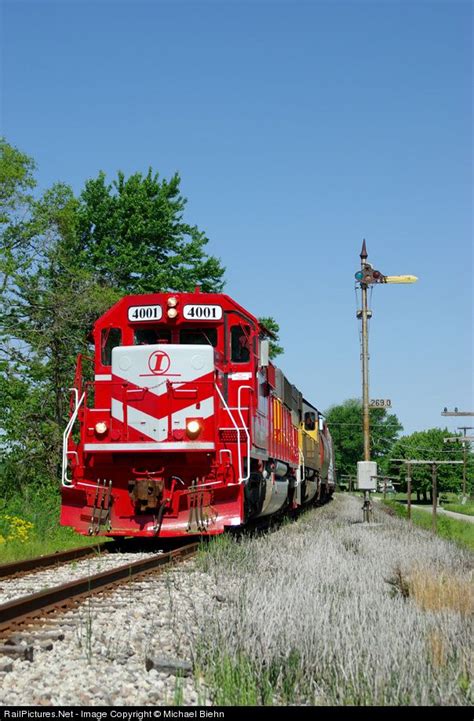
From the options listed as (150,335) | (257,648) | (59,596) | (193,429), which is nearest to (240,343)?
(150,335)

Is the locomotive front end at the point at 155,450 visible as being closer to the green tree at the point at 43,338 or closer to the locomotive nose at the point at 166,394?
the locomotive nose at the point at 166,394

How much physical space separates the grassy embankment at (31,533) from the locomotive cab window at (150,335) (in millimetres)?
3626

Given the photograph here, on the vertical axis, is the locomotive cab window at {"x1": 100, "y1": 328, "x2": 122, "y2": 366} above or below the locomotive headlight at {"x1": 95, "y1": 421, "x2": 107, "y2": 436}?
above

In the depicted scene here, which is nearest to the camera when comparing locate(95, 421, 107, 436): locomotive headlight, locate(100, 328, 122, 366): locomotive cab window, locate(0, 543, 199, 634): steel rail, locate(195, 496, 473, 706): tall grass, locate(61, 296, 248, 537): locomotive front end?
locate(195, 496, 473, 706): tall grass

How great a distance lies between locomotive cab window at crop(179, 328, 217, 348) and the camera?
13.5 meters

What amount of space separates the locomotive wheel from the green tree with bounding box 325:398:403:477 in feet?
350

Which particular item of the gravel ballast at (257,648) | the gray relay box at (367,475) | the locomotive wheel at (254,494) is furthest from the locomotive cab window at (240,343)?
the gray relay box at (367,475)

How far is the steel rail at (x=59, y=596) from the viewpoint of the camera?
6652 mm

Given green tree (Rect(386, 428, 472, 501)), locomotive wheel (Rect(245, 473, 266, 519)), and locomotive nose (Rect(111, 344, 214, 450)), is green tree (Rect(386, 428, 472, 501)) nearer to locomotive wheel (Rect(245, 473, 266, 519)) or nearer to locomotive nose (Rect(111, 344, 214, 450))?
locomotive wheel (Rect(245, 473, 266, 519))

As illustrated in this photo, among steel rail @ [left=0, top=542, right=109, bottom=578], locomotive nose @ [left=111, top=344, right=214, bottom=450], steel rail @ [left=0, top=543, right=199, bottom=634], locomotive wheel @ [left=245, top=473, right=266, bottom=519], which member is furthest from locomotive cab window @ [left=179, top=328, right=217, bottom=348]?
steel rail @ [left=0, top=543, right=199, bottom=634]

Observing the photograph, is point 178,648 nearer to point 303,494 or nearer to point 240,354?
point 240,354

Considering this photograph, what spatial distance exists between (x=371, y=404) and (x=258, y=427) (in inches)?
322

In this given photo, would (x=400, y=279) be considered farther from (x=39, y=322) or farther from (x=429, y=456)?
(x=429, y=456)

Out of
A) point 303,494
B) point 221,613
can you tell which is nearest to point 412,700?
point 221,613
